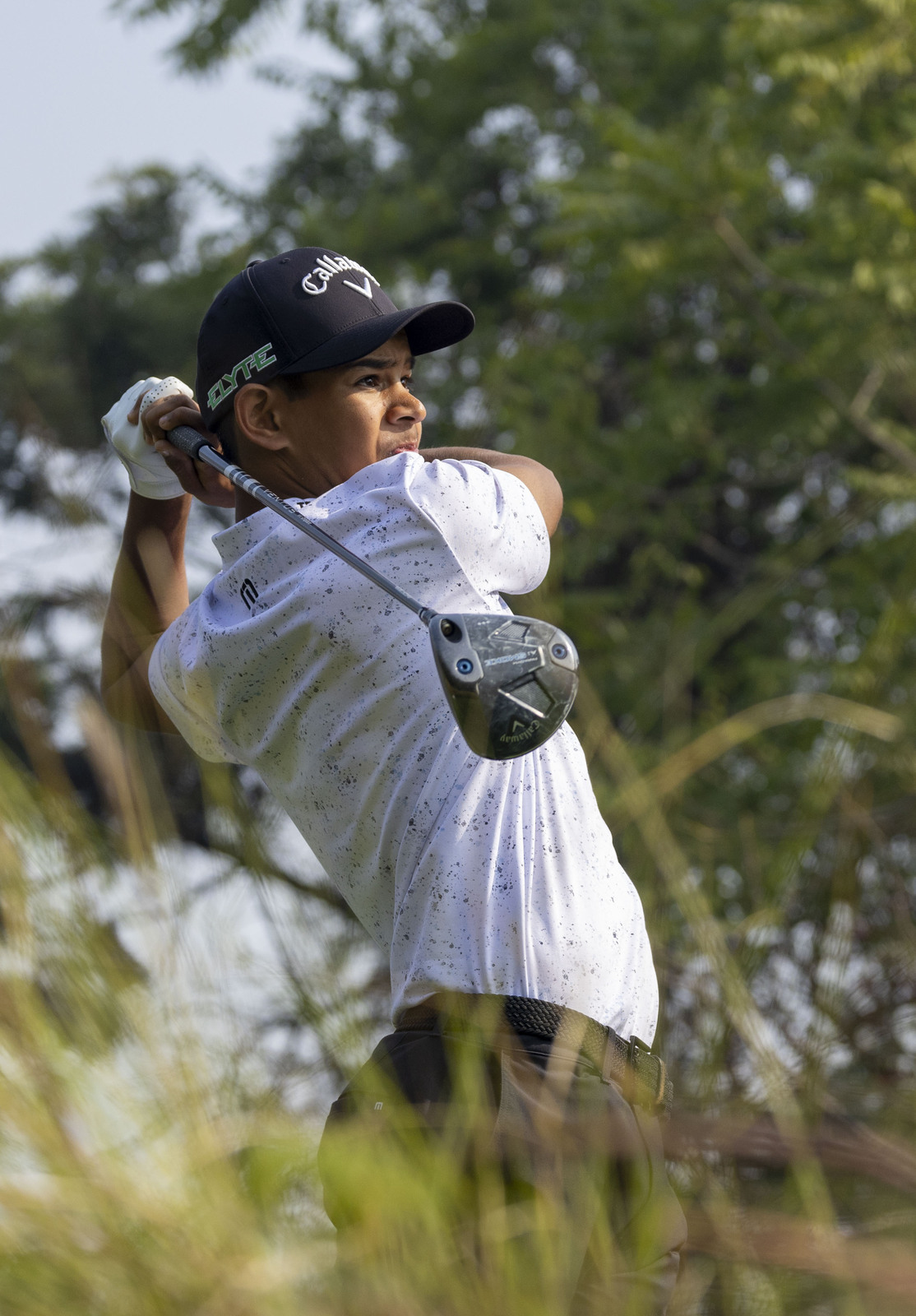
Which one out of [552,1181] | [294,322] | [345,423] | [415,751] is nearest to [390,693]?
[415,751]

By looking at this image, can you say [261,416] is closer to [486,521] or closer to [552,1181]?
[486,521]

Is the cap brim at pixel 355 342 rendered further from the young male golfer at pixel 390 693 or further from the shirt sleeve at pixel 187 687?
the shirt sleeve at pixel 187 687

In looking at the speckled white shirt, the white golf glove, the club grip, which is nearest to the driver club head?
the speckled white shirt

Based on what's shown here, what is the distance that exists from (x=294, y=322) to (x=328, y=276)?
0.12m

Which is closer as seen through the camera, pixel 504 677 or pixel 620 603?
pixel 504 677

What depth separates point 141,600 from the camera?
2346 mm

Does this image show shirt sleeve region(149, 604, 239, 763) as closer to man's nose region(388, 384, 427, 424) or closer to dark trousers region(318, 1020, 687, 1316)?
man's nose region(388, 384, 427, 424)

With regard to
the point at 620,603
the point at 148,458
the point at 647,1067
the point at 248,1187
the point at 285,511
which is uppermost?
the point at 248,1187

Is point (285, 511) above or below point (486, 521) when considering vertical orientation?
above

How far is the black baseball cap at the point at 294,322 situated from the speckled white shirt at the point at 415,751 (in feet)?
0.93

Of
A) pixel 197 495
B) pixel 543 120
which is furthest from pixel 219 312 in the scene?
pixel 543 120

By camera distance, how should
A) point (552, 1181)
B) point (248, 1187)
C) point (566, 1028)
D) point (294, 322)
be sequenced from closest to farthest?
point (248, 1187) < point (552, 1181) < point (566, 1028) < point (294, 322)

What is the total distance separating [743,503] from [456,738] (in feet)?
28.3

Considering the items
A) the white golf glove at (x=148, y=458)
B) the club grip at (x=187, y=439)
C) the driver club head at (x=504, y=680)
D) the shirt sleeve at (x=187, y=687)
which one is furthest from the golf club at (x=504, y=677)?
the white golf glove at (x=148, y=458)
